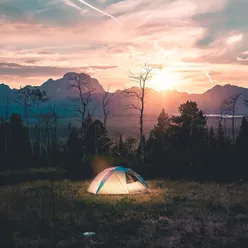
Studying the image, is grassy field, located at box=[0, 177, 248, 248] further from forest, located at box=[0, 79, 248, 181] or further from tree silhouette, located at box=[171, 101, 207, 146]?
tree silhouette, located at box=[171, 101, 207, 146]

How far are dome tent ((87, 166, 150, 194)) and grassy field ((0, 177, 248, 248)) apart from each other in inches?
54.9

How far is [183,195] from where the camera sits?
80.7 feet

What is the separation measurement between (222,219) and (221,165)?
20357mm

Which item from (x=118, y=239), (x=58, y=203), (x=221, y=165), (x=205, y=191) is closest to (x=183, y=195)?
(x=205, y=191)

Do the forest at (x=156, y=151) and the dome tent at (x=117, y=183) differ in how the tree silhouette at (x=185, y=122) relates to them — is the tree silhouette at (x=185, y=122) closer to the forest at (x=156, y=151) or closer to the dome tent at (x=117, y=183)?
the forest at (x=156, y=151)

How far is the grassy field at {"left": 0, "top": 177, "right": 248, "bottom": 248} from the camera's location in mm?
13859

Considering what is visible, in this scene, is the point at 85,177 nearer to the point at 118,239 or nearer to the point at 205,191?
the point at 205,191

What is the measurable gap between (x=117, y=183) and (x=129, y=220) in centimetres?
967

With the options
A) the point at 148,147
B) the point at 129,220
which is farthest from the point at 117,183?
the point at 148,147

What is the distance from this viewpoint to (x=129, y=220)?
16766mm

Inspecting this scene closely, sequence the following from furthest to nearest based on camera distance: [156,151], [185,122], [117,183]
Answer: [185,122]
[156,151]
[117,183]

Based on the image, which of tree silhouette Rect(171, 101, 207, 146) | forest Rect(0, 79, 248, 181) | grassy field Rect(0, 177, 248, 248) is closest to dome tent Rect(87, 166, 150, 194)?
grassy field Rect(0, 177, 248, 248)

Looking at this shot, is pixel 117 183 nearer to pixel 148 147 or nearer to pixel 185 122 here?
pixel 185 122

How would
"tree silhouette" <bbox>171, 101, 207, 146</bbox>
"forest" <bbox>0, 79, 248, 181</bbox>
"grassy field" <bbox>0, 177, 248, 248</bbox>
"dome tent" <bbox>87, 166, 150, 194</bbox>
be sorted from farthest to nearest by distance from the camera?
1. "tree silhouette" <bbox>171, 101, 207, 146</bbox>
2. "forest" <bbox>0, 79, 248, 181</bbox>
3. "dome tent" <bbox>87, 166, 150, 194</bbox>
4. "grassy field" <bbox>0, 177, 248, 248</bbox>
